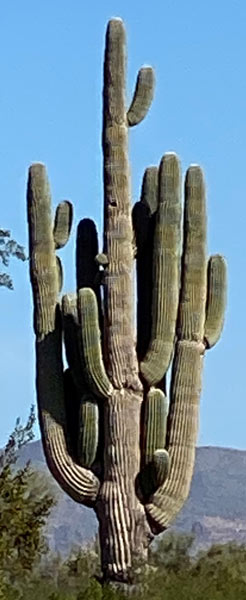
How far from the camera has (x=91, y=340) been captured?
1759 cm

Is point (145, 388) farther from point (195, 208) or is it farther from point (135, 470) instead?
point (195, 208)

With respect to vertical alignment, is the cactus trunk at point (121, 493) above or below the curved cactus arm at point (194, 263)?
below

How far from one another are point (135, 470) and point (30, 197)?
315 centimetres

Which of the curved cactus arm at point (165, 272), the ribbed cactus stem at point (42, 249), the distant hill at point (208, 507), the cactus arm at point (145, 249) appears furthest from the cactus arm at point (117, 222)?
the distant hill at point (208, 507)

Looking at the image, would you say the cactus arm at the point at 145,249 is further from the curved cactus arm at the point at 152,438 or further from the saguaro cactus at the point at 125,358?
the curved cactus arm at the point at 152,438

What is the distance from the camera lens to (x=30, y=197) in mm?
18375

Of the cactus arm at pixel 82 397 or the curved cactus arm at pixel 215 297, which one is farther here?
the curved cactus arm at pixel 215 297

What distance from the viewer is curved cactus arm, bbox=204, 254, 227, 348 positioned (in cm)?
1850

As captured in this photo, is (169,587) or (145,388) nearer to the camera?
(169,587)

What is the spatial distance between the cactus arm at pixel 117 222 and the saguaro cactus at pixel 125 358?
0.02 m

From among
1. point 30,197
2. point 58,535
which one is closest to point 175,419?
point 30,197

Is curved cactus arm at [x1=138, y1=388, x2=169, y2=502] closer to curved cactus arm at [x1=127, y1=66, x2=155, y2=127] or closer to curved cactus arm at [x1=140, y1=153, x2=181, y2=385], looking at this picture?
curved cactus arm at [x1=140, y1=153, x2=181, y2=385]

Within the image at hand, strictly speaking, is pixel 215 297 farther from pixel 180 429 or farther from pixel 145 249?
pixel 180 429

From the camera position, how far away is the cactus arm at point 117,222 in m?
18.4
